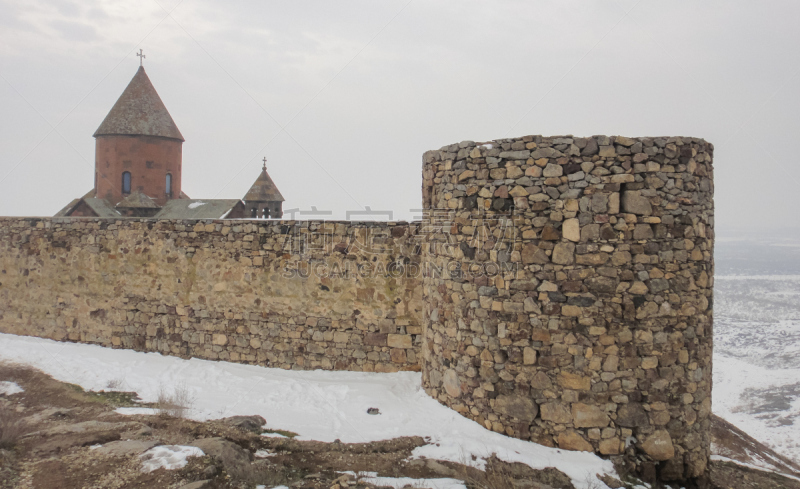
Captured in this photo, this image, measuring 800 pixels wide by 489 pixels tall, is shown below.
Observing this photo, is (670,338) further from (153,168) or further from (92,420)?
(153,168)

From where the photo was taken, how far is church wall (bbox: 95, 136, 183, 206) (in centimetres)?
2573

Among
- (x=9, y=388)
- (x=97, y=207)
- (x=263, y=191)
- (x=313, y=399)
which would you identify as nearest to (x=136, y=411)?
(x=313, y=399)

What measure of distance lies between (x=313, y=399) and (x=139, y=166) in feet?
76.9

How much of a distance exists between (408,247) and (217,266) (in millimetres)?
3280

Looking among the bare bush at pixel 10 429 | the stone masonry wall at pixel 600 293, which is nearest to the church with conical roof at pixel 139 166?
the bare bush at pixel 10 429

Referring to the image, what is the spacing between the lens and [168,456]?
4594mm

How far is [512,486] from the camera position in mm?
4531

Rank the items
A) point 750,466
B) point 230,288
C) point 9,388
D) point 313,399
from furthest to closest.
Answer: point 230,288 → point 9,388 → point 750,466 → point 313,399

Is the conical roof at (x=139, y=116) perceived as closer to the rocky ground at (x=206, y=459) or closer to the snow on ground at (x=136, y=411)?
the rocky ground at (x=206, y=459)

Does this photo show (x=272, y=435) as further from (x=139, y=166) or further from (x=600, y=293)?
(x=139, y=166)

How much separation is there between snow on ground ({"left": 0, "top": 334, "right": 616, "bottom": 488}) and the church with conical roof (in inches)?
690

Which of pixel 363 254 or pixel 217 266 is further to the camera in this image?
pixel 217 266

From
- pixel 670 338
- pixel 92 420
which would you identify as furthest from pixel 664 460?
pixel 92 420

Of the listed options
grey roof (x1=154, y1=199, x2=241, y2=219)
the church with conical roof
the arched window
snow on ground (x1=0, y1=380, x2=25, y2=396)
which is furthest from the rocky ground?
the arched window
